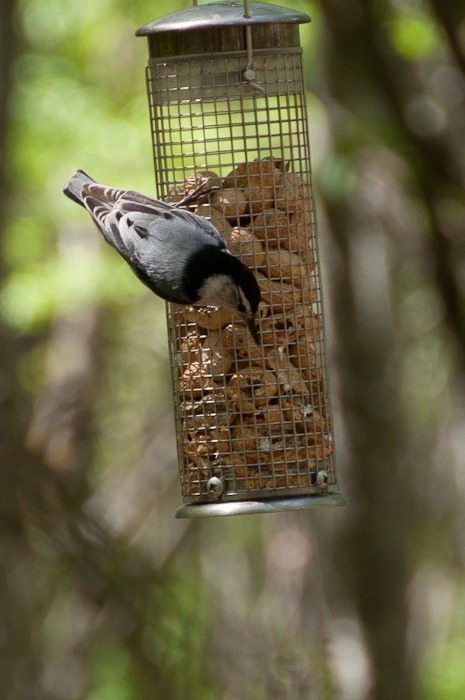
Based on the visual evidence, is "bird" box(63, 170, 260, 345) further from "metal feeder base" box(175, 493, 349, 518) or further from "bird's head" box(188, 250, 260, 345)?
"metal feeder base" box(175, 493, 349, 518)

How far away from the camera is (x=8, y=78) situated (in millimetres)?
7098

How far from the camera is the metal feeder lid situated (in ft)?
15.0

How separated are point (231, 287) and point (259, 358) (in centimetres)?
54

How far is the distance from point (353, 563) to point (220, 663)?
4.82ft

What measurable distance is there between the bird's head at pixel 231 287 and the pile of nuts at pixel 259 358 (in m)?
0.33

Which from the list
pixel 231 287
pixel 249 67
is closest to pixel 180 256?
pixel 231 287

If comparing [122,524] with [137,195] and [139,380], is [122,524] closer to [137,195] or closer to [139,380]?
[139,380]

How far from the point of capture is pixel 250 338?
498 cm

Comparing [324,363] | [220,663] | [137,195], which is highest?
[137,195]

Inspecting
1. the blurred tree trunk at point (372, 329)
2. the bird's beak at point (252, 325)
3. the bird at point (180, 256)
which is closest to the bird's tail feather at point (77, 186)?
the bird at point (180, 256)

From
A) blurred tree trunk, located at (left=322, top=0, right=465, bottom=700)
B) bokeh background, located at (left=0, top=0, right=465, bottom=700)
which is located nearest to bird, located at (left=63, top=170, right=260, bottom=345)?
bokeh background, located at (left=0, top=0, right=465, bottom=700)

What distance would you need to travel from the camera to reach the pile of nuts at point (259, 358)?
4.98 meters

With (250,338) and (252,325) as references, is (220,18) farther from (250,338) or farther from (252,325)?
(250,338)

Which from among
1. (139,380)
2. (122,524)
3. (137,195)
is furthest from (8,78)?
(139,380)
